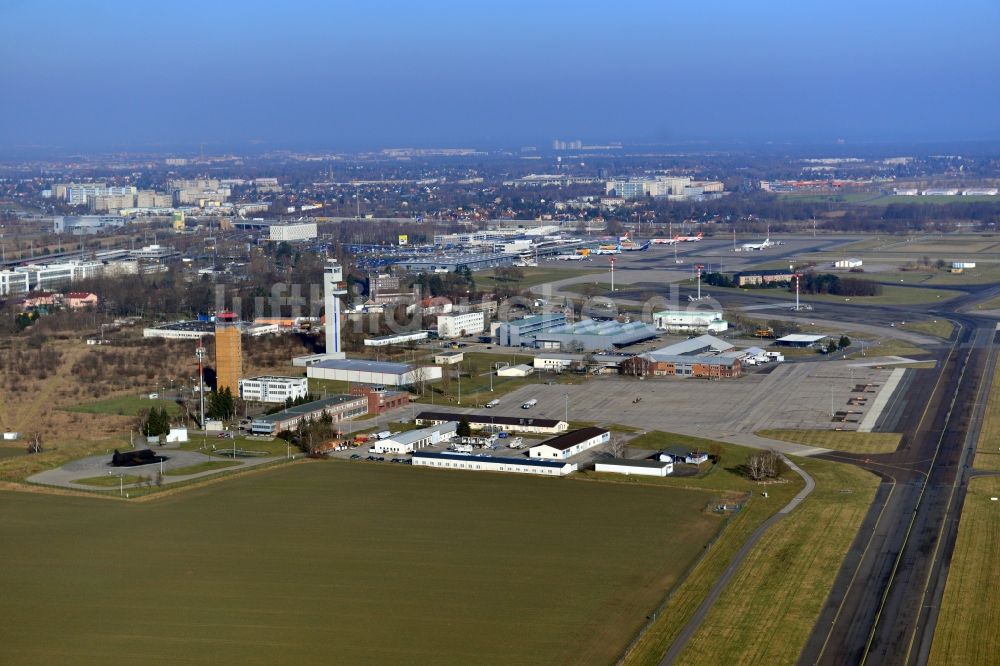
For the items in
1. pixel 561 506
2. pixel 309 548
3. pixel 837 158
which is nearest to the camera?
pixel 309 548

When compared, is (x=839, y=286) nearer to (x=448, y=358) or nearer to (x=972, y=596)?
(x=448, y=358)

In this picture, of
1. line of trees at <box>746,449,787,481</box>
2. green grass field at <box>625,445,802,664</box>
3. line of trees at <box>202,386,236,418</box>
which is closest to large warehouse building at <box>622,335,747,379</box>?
green grass field at <box>625,445,802,664</box>

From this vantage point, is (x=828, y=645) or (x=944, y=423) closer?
(x=828, y=645)

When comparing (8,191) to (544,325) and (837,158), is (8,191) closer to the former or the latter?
(544,325)

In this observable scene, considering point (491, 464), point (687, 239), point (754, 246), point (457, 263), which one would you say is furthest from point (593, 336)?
point (687, 239)

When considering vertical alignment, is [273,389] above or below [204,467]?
above

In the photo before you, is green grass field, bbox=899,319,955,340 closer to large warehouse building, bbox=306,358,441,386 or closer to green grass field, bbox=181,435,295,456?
large warehouse building, bbox=306,358,441,386

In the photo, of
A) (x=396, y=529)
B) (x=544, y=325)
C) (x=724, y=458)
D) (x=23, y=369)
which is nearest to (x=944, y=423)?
(x=724, y=458)
